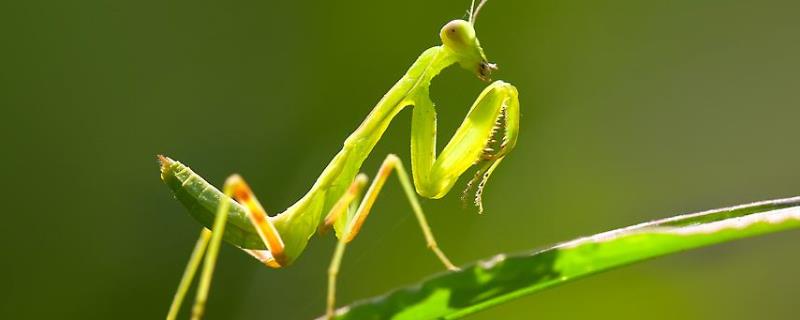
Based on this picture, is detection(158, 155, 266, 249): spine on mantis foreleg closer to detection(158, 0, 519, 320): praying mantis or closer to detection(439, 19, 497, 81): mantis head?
detection(158, 0, 519, 320): praying mantis

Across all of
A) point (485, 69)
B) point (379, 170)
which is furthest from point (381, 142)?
point (379, 170)

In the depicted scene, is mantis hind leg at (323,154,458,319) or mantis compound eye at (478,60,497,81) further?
mantis compound eye at (478,60,497,81)

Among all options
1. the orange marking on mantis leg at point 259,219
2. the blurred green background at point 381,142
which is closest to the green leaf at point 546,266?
the orange marking on mantis leg at point 259,219

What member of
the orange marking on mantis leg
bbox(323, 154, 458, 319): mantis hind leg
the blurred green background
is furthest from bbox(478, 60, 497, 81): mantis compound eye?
the blurred green background

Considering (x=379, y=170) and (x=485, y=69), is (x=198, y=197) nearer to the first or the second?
(x=379, y=170)

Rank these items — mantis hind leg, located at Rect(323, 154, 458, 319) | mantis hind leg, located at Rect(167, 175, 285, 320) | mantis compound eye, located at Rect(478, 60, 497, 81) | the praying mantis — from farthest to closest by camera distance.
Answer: mantis compound eye, located at Rect(478, 60, 497, 81), the praying mantis, mantis hind leg, located at Rect(323, 154, 458, 319), mantis hind leg, located at Rect(167, 175, 285, 320)
